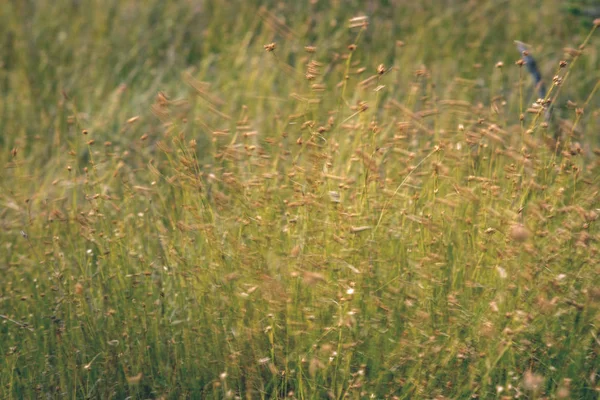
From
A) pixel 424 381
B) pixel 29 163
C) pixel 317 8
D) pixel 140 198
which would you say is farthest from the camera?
pixel 317 8

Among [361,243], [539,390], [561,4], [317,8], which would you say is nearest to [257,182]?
[361,243]

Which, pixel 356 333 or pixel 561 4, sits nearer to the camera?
pixel 356 333

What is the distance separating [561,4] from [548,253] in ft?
12.4

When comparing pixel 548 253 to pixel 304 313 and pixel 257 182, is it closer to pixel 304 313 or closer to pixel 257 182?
pixel 304 313

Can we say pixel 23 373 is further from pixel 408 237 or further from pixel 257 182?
pixel 408 237

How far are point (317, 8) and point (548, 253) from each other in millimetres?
3837

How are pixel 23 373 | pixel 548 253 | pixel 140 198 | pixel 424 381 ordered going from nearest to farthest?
1. pixel 424 381
2. pixel 548 253
3. pixel 23 373
4. pixel 140 198

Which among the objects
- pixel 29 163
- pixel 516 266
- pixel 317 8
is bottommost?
pixel 29 163

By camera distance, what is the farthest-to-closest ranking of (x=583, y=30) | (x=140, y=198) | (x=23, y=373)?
(x=583, y=30) → (x=140, y=198) → (x=23, y=373)

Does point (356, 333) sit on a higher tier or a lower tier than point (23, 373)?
higher

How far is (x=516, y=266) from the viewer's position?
8.31 ft

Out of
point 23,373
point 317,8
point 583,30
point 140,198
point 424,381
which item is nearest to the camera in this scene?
point 424,381

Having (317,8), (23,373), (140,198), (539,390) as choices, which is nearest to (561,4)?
(317,8)

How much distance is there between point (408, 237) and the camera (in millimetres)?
2906
